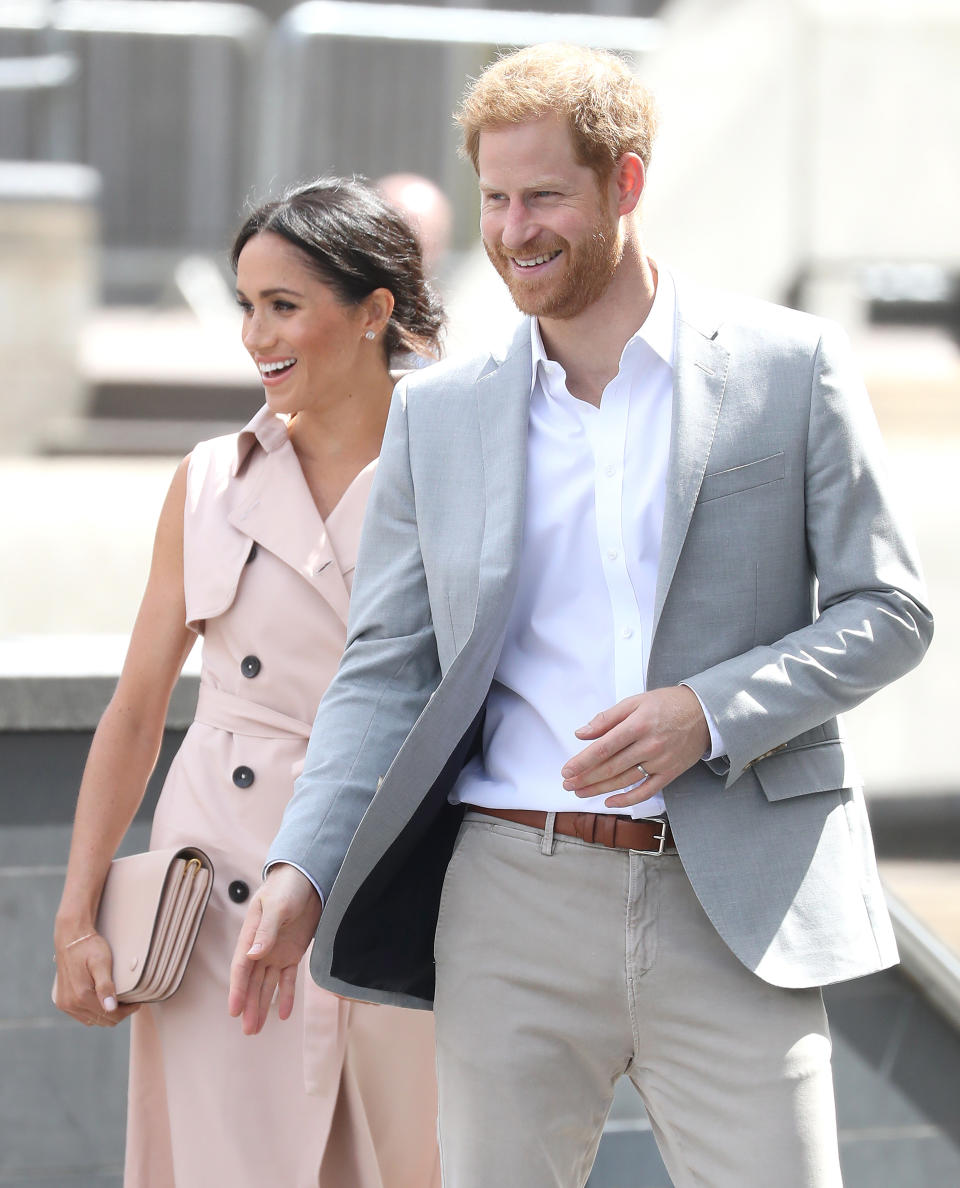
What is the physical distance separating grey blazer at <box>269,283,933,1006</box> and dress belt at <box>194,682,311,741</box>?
0.53m

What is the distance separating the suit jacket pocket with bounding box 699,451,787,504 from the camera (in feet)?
7.17

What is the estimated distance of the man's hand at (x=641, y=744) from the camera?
6.63 feet

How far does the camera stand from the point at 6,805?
3797 mm

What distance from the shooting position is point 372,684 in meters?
2.34

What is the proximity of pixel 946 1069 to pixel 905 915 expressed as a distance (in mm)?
385

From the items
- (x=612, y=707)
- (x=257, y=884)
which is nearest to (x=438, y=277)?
(x=257, y=884)

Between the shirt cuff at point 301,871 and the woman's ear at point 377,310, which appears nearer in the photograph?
the shirt cuff at point 301,871

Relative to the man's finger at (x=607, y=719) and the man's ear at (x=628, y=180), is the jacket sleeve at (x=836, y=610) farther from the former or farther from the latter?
the man's ear at (x=628, y=180)

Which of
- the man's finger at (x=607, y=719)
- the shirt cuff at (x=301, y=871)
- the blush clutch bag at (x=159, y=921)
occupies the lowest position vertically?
the blush clutch bag at (x=159, y=921)

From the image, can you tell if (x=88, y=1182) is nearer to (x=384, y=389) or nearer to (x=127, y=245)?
(x=384, y=389)

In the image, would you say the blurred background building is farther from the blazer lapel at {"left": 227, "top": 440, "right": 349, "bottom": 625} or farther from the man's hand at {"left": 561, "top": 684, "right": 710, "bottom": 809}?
the man's hand at {"left": 561, "top": 684, "right": 710, "bottom": 809}

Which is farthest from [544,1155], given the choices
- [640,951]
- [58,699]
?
[58,699]

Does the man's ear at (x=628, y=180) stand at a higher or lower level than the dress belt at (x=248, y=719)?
higher

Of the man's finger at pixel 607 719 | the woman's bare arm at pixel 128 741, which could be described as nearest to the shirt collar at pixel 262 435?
the woman's bare arm at pixel 128 741
